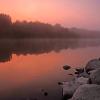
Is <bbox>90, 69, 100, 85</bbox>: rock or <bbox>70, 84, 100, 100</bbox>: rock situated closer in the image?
<bbox>70, 84, 100, 100</bbox>: rock

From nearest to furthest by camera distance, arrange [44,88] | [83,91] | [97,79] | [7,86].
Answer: [83,91]
[97,79]
[44,88]
[7,86]

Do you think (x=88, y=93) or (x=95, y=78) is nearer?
(x=88, y=93)

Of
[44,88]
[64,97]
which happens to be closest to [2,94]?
[44,88]

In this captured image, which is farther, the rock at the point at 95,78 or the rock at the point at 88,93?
the rock at the point at 95,78

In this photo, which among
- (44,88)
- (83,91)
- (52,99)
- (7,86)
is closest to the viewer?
(83,91)

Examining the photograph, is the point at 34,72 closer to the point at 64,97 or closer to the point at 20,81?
the point at 20,81

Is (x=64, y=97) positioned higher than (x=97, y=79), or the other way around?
(x=97, y=79)

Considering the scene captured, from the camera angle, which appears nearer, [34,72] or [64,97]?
[64,97]

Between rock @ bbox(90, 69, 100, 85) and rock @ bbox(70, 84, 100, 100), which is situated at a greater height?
rock @ bbox(90, 69, 100, 85)

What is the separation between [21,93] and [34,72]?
13479 millimetres

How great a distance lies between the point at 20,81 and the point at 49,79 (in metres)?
3.12

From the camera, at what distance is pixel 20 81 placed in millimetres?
30984

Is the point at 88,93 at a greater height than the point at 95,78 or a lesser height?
lesser

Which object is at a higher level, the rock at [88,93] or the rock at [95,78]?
the rock at [95,78]
